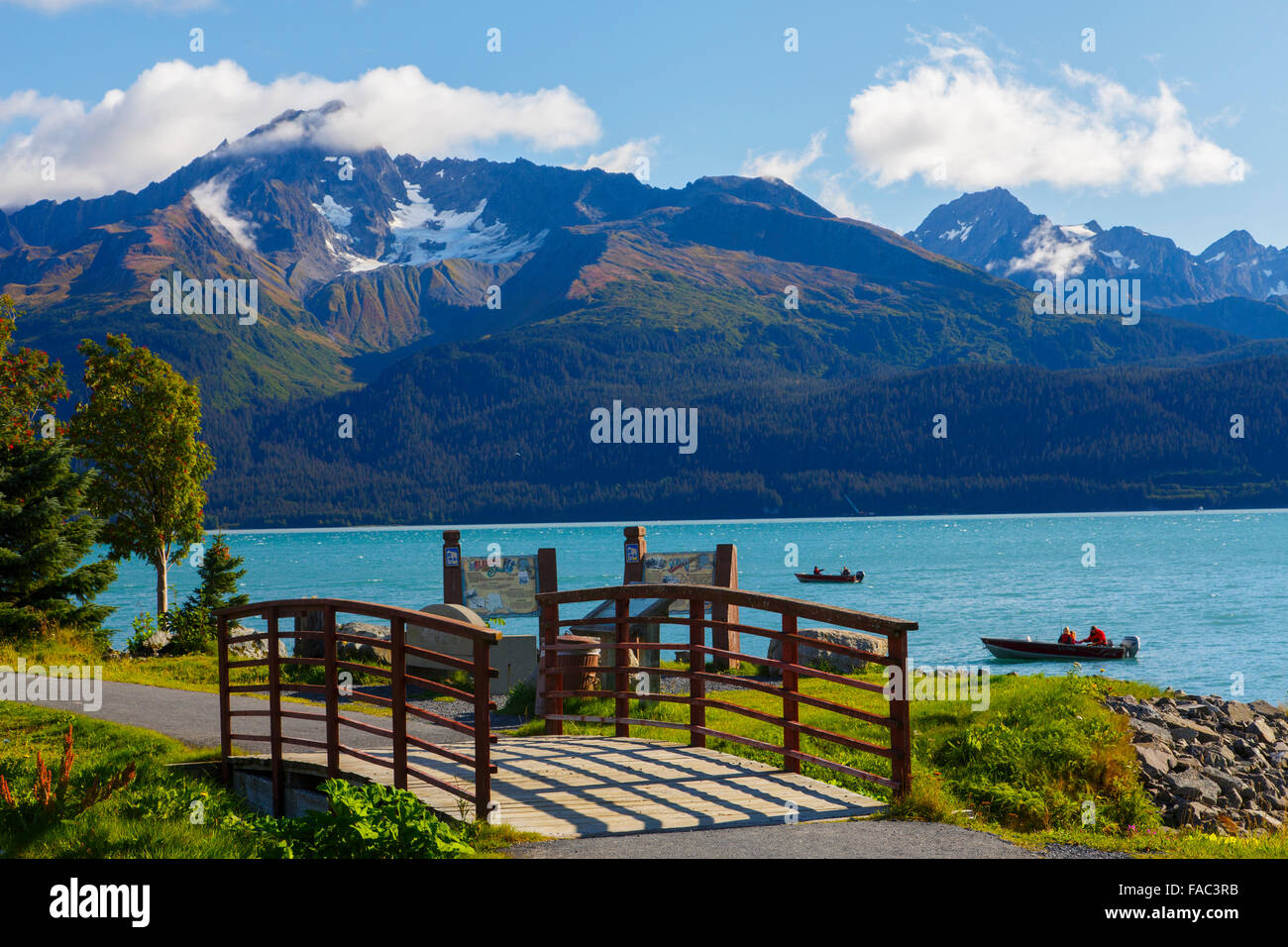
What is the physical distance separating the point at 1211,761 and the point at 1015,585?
6663cm

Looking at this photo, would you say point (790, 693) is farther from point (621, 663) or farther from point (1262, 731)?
point (1262, 731)

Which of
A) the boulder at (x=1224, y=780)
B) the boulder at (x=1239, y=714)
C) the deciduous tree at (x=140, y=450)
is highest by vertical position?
the deciduous tree at (x=140, y=450)

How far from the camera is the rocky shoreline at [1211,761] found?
12.3 m

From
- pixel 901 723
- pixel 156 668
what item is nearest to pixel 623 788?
pixel 901 723

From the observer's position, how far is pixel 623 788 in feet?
33.9

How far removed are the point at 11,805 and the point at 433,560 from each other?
12757cm

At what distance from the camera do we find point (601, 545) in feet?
552

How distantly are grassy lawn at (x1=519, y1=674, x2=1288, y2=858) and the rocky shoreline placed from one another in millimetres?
487

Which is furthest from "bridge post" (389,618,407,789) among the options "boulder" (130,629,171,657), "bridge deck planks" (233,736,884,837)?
"boulder" (130,629,171,657)

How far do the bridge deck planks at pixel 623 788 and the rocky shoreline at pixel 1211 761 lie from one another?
4.41 metres

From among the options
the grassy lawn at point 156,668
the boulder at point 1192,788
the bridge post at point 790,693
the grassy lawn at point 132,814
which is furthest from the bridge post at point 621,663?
the grassy lawn at point 156,668

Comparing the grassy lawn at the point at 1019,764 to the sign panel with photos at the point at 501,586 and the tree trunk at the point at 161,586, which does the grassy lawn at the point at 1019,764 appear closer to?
the sign panel with photos at the point at 501,586
